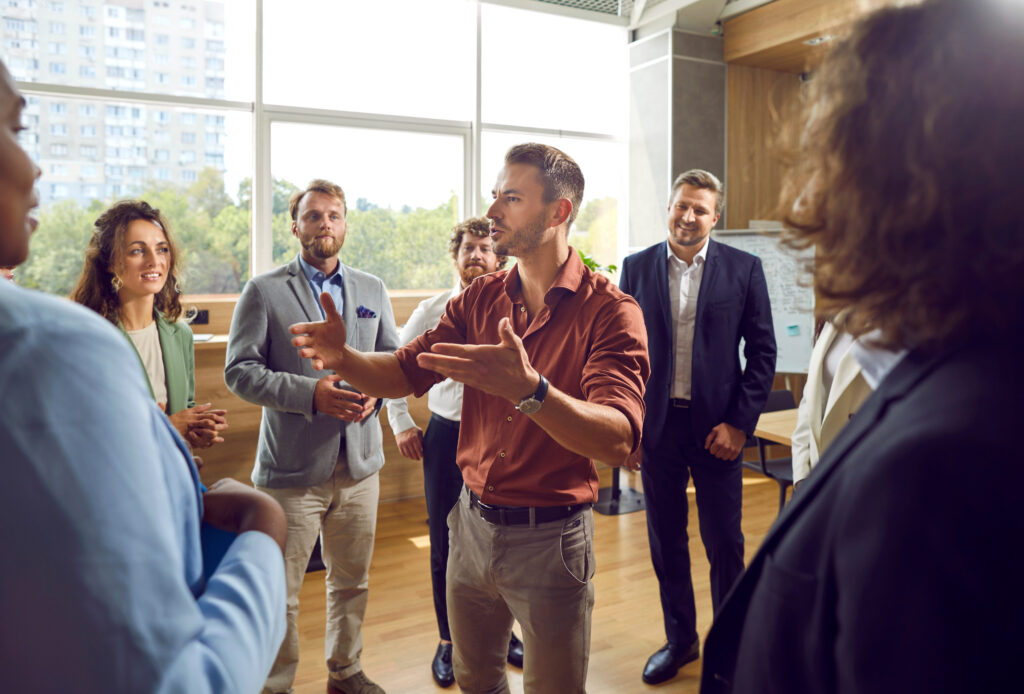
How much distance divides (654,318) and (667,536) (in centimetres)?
91

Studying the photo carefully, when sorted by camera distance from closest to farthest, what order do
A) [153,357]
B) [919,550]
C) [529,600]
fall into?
[919,550], [529,600], [153,357]

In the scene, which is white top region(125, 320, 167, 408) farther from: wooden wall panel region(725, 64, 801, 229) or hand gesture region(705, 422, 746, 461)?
wooden wall panel region(725, 64, 801, 229)

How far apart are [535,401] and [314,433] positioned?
1329 millimetres

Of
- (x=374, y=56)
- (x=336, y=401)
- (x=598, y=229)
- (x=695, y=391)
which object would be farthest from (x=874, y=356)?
(x=598, y=229)

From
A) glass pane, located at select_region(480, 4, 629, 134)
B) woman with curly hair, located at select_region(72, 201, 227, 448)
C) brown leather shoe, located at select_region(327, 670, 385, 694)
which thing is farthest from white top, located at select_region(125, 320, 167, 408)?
glass pane, located at select_region(480, 4, 629, 134)

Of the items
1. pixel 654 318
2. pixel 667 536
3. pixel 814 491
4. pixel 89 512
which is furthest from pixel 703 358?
pixel 89 512

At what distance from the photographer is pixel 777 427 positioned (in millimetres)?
3174

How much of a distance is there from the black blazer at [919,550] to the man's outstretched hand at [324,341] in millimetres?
1312

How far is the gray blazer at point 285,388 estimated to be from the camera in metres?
2.46

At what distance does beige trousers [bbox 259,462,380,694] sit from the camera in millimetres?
2506

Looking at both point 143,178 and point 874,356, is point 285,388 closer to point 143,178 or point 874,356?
point 874,356

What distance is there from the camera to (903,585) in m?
0.55

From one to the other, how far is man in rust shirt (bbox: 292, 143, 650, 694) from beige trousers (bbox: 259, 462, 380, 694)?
2.53 ft

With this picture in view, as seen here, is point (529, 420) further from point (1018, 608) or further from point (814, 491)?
point (1018, 608)
